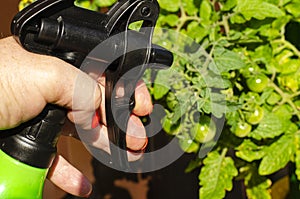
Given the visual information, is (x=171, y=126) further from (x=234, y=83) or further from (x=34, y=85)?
(x=34, y=85)

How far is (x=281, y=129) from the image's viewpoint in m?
1.28

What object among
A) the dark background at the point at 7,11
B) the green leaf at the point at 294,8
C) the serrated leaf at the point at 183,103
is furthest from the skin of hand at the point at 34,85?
the dark background at the point at 7,11

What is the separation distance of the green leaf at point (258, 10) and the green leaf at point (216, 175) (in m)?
0.32

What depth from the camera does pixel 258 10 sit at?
1240mm

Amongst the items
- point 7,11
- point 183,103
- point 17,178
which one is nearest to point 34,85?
point 17,178

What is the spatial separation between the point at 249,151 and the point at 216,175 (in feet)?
0.31

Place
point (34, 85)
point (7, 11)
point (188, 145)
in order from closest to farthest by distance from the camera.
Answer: point (34, 85) → point (188, 145) → point (7, 11)

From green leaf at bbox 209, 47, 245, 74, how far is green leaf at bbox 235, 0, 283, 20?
88 mm

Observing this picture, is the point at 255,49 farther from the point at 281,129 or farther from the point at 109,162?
the point at 109,162

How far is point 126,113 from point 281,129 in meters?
0.52

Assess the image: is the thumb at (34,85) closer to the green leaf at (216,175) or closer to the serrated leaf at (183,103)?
the serrated leaf at (183,103)

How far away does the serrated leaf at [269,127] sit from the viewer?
1.27 meters

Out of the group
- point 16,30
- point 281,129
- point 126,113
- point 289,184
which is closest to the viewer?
point 16,30

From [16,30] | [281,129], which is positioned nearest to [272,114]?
[281,129]
